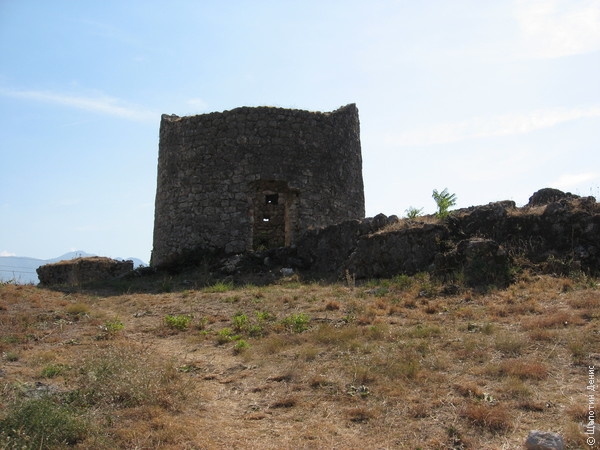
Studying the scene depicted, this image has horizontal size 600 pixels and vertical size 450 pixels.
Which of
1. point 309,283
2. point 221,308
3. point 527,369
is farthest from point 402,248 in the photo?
point 527,369

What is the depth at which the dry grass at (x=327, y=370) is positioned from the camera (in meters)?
4.69

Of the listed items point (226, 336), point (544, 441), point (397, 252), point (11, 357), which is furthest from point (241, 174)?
point (544, 441)

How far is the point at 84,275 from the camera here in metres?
17.4

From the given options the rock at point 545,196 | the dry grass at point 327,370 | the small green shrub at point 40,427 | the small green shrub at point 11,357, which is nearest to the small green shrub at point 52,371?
the dry grass at point 327,370

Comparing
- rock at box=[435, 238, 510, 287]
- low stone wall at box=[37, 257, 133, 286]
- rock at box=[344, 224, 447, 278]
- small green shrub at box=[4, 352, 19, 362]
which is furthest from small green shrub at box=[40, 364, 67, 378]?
low stone wall at box=[37, 257, 133, 286]

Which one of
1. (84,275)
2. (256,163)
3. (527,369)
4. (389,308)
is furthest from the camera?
(84,275)

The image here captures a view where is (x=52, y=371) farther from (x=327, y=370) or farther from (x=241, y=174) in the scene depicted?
(x=241, y=174)

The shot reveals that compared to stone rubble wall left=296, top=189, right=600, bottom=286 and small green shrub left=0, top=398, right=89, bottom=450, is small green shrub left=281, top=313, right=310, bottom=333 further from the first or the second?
small green shrub left=0, top=398, right=89, bottom=450

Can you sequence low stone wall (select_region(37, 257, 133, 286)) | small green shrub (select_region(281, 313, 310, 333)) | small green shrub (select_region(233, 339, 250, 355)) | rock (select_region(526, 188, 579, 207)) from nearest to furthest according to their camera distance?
1. small green shrub (select_region(233, 339, 250, 355))
2. small green shrub (select_region(281, 313, 310, 333))
3. rock (select_region(526, 188, 579, 207))
4. low stone wall (select_region(37, 257, 133, 286))

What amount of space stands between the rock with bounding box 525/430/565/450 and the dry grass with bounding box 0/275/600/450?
17 cm

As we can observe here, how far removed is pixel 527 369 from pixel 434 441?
153cm

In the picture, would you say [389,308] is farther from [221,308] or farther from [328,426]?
[328,426]

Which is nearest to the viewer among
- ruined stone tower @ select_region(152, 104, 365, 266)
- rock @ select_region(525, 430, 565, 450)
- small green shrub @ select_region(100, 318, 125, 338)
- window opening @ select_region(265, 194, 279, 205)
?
rock @ select_region(525, 430, 565, 450)

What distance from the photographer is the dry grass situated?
15.4ft
